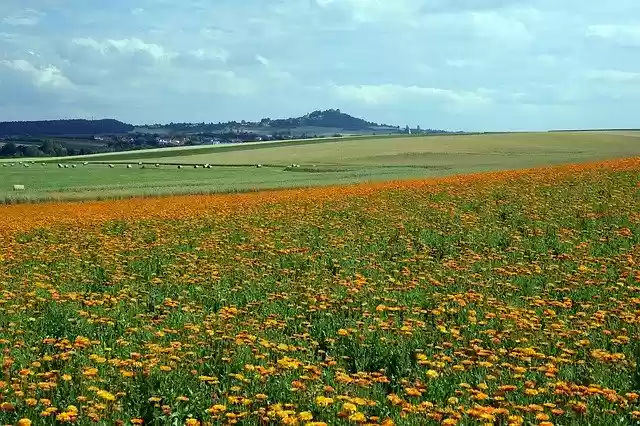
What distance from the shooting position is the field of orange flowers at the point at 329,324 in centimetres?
628

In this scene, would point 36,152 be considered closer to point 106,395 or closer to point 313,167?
point 313,167

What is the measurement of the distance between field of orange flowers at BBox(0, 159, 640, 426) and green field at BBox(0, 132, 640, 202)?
26.0 m

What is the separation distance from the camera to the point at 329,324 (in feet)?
31.0

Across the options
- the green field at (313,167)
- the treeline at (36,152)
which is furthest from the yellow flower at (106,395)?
the treeline at (36,152)

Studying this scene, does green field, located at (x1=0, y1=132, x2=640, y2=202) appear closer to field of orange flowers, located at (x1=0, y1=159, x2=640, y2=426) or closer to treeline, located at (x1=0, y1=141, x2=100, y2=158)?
field of orange flowers, located at (x1=0, y1=159, x2=640, y2=426)

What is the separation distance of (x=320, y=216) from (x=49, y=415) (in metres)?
16.3

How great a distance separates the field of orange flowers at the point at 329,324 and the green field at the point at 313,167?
26.0 metres

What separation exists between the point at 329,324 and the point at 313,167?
59.2 metres

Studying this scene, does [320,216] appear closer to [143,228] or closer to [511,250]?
[143,228]

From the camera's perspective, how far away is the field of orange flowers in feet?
20.6

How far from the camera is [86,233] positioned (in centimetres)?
1994

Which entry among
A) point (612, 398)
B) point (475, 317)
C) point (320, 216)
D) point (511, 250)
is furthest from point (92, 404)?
point (320, 216)

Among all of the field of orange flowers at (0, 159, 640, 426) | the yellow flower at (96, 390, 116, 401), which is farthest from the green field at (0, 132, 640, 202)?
the yellow flower at (96, 390, 116, 401)

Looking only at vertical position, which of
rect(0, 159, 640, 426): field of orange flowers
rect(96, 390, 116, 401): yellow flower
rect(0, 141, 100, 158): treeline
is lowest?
rect(0, 159, 640, 426): field of orange flowers
